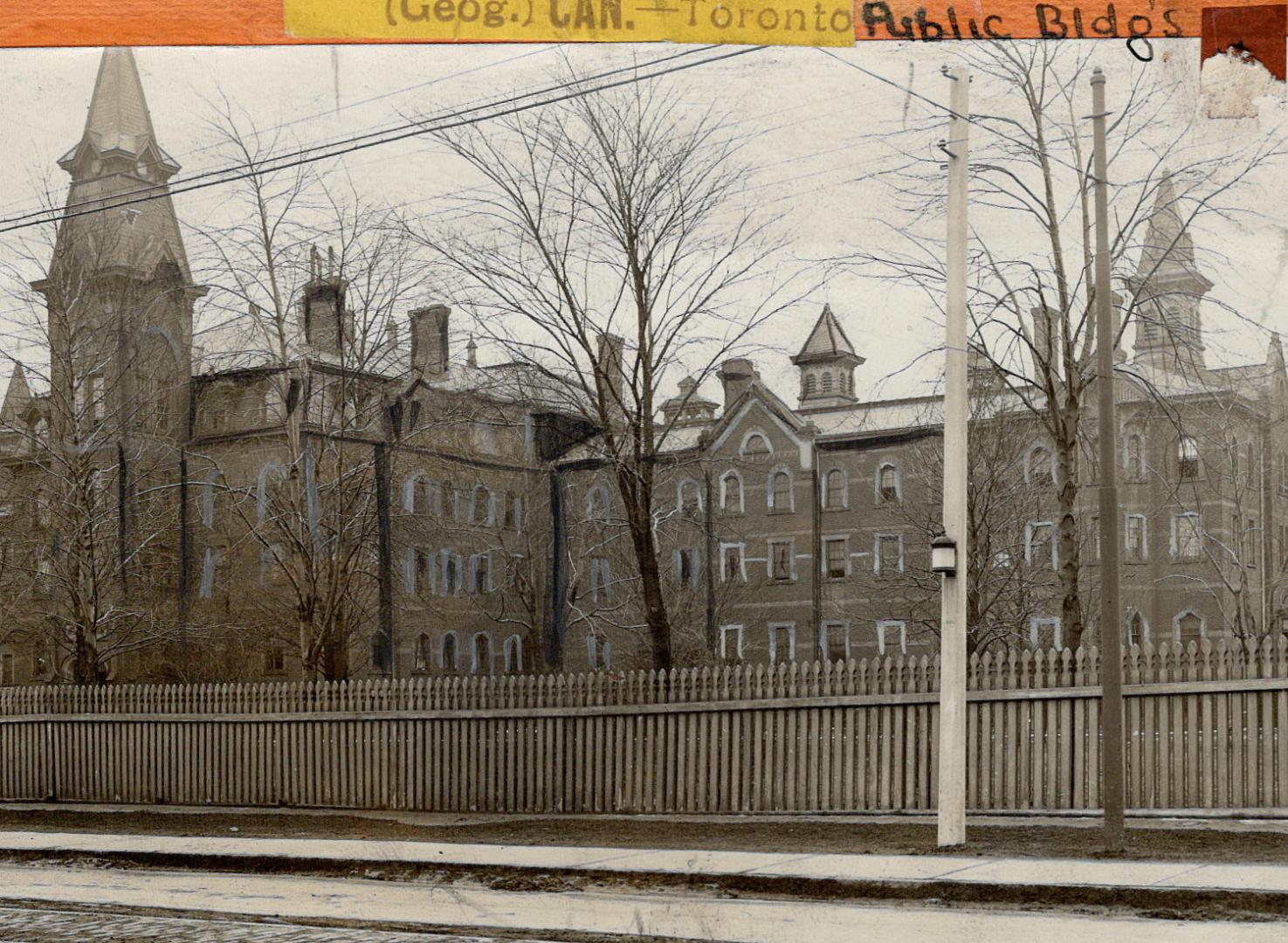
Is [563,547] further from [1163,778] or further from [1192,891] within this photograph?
[1192,891]

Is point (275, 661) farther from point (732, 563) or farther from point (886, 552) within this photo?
point (886, 552)

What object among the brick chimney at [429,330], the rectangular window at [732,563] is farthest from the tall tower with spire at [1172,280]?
the rectangular window at [732,563]

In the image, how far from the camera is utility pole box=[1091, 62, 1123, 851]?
12.2 meters

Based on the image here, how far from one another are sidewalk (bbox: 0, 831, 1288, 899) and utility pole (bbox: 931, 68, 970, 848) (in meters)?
0.77

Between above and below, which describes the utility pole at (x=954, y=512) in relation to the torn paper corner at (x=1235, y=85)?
below

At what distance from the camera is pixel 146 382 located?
3312cm

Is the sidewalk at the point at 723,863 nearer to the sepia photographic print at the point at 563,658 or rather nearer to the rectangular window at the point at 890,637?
the sepia photographic print at the point at 563,658

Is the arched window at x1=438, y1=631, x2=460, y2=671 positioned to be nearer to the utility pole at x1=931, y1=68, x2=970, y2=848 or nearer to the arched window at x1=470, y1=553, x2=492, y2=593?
the arched window at x1=470, y1=553, x2=492, y2=593

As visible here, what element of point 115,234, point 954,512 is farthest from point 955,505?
point 115,234

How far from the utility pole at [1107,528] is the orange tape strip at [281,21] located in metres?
3.89

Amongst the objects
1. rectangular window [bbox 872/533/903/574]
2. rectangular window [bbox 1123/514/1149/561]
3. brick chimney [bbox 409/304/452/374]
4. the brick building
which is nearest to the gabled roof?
the brick building

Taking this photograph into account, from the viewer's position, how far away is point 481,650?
48750mm

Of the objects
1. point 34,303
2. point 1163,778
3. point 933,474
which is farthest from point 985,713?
point 933,474

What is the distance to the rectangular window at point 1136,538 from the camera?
150ft
